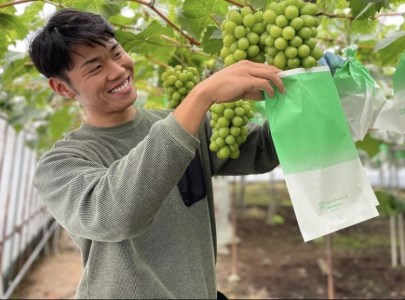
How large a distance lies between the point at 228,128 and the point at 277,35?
420 mm

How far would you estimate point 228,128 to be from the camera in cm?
141

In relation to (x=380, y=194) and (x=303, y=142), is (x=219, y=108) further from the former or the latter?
(x=380, y=194)

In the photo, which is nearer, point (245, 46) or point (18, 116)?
point (245, 46)

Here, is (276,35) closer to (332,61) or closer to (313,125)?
(313,125)

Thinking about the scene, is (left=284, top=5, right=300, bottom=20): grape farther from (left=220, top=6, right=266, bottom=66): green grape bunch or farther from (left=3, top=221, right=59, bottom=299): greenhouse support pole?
(left=3, top=221, right=59, bottom=299): greenhouse support pole

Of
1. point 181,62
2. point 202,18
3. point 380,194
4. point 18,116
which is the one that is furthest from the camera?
point 18,116

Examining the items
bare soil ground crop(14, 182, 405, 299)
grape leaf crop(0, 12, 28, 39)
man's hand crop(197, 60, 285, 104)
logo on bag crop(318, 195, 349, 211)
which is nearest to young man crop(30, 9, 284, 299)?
man's hand crop(197, 60, 285, 104)

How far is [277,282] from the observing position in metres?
5.72

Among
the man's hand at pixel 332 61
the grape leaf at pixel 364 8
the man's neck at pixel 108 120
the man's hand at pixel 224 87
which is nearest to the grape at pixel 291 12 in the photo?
the man's hand at pixel 224 87

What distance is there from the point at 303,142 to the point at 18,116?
436 centimetres

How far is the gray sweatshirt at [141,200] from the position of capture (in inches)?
40.6

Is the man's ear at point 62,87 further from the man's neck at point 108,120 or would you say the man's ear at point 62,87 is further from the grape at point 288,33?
the grape at point 288,33

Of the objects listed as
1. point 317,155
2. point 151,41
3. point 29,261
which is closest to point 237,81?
point 317,155

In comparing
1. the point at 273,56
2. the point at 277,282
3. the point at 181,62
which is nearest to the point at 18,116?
the point at 181,62
